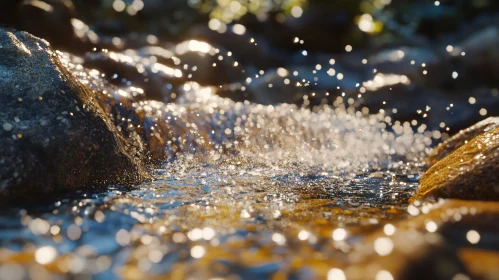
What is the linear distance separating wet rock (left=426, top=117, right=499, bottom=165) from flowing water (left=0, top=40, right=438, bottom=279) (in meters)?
0.37

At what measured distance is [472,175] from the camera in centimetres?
343

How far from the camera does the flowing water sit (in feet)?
7.29

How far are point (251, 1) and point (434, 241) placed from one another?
→ 14638 mm

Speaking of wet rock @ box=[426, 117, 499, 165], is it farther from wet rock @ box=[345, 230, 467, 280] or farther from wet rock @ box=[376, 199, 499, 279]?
wet rock @ box=[345, 230, 467, 280]

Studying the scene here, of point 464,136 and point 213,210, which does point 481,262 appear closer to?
point 213,210

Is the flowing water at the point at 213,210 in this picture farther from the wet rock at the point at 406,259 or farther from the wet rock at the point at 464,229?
the wet rock at the point at 464,229

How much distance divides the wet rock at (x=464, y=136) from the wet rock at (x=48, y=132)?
14.3 ft

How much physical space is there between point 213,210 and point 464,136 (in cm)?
431

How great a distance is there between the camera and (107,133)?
3.93m

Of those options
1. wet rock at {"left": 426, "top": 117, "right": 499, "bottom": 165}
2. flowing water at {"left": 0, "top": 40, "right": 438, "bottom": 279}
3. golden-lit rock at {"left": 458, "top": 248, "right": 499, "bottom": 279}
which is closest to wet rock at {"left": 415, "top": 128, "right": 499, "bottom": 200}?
flowing water at {"left": 0, "top": 40, "right": 438, "bottom": 279}

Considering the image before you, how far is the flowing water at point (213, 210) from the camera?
2.22 metres

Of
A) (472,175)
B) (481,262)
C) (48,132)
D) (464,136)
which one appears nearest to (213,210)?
(48,132)

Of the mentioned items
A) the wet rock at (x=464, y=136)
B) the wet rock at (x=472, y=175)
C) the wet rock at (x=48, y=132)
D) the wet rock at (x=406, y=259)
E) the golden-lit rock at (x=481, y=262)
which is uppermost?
the wet rock at (x=48, y=132)

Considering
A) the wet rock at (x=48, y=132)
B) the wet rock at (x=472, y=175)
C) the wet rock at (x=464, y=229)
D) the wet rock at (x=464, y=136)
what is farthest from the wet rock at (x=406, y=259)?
the wet rock at (x=464, y=136)
